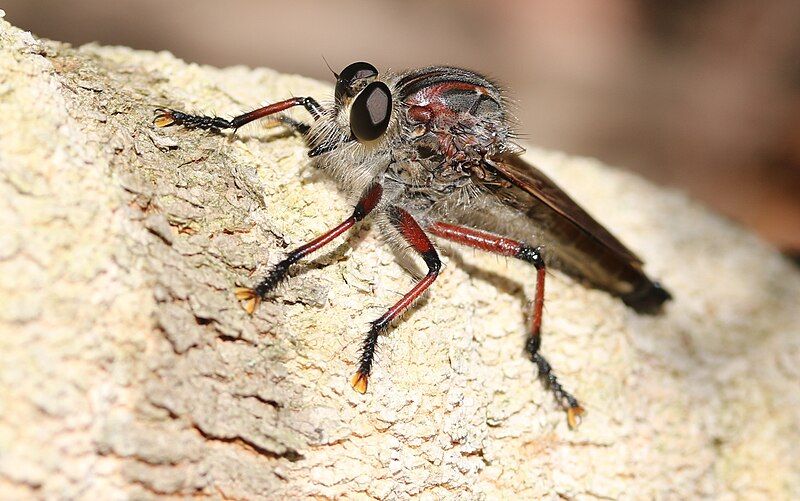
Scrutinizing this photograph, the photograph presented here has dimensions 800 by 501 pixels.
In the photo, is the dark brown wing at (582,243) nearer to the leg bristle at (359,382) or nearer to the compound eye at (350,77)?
the compound eye at (350,77)

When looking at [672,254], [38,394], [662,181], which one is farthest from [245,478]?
[662,181]

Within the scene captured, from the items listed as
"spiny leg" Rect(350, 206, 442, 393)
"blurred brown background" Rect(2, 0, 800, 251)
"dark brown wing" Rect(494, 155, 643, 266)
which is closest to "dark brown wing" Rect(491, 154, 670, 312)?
"dark brown wing" Rect(494, 155, 643, 266)

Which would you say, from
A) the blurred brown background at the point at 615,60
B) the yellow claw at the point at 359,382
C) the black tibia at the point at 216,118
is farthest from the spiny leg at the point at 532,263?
the blurred brown background at the point at 615,60

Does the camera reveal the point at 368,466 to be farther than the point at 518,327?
No

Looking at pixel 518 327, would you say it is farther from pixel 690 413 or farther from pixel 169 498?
pixel 169 498

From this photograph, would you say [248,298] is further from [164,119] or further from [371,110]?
[371,110]

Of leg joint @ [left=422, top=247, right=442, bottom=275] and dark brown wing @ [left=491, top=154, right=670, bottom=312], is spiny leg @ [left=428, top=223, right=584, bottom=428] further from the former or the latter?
dark brown wing @ [left=491, top=154, right=670, bottom=312]
